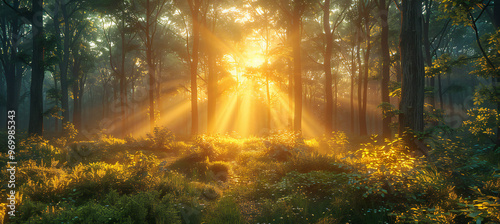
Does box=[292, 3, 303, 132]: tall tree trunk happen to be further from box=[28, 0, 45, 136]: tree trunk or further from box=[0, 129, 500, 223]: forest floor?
box=[28, 0, 45, 136]: tree trunk

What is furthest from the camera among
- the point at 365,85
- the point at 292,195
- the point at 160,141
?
the point at 365,85

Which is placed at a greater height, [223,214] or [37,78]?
[37,78]

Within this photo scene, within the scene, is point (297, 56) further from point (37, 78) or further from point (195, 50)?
point (37, 78)

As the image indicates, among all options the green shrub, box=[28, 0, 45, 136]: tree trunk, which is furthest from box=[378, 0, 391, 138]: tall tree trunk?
box=[28, 0, 45, 136]: tree trunk

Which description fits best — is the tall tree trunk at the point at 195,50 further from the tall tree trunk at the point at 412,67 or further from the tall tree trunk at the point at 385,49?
the tall tree trunk at the point at 412,67

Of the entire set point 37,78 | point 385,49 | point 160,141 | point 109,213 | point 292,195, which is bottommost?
point 292,195

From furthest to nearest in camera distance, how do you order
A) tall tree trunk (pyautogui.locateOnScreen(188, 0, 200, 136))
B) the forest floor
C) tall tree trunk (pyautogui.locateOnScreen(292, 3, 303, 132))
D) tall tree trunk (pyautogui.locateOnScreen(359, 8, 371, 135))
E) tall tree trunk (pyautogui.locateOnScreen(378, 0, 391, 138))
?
tall tree trunk (pyautogui.locateOnScreen(359, 8, 371, 135))
tall tree trunk (pyautogui.locateOnScreen(188, 0, 200, 136))
tall tree trunk (pyautogui.locateOnScreen(292, 3, 303, 132))
tall tree trunk (pyautogui.locateOnScreen(378, 0, 391, 138))
the forest floor

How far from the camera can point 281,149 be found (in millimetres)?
10406

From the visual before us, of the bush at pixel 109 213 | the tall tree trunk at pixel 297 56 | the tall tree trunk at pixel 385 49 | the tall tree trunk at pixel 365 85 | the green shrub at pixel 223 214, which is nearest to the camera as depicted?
the bush at pixel 109 213

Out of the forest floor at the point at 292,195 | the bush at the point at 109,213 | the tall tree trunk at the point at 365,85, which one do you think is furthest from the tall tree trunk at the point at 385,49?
the bush at the point at 109,213

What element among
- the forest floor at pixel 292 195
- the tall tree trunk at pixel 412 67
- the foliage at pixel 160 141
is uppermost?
the tall tree trunk at pixel 412 67

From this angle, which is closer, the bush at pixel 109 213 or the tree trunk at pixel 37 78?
the bush at pixel 109 213

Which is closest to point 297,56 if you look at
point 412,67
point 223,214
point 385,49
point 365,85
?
point 385,49

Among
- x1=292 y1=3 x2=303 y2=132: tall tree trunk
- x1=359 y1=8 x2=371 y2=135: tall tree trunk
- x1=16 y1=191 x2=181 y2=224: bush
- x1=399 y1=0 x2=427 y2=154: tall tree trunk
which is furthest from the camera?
x1=359 y1=8 x2=371 y2=135: tall tree trunk
